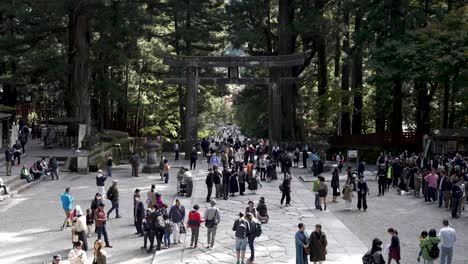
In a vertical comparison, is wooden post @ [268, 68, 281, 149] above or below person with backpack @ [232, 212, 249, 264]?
above

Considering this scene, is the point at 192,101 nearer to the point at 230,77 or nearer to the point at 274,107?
the point at 230,77

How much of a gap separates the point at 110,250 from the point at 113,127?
37637 millimetres

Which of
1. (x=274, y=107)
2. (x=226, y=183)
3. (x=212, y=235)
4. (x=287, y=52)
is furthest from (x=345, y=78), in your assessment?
(x=212, y=235)

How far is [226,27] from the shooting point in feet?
153

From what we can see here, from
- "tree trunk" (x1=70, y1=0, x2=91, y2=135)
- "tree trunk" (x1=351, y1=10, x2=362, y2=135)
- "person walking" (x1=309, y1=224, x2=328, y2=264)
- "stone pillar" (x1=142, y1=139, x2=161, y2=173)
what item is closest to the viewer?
"person walking" (x1=309, y1=224, x2=328, y2=264)

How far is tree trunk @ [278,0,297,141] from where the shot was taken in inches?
1698

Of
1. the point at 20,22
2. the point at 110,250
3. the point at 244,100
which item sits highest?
the point at 20,22

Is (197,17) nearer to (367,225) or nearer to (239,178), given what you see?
(239,178)

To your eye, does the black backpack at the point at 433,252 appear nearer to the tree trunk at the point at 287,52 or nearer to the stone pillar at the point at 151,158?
the stone pillar at the point at 151,158

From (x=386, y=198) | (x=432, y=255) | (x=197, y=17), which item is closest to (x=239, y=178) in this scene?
(x=386, y=198)

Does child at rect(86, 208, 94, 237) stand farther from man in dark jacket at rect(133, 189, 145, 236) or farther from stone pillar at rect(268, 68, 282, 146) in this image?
stone pillar at rect(268, 68, 282, 146)

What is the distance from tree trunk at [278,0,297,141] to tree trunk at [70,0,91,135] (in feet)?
46.4

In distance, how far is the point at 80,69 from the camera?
3888cm

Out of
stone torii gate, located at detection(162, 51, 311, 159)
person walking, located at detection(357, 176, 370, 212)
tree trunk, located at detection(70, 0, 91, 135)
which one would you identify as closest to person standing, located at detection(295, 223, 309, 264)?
person walking, located at detection(357, 176, 370, 212)
